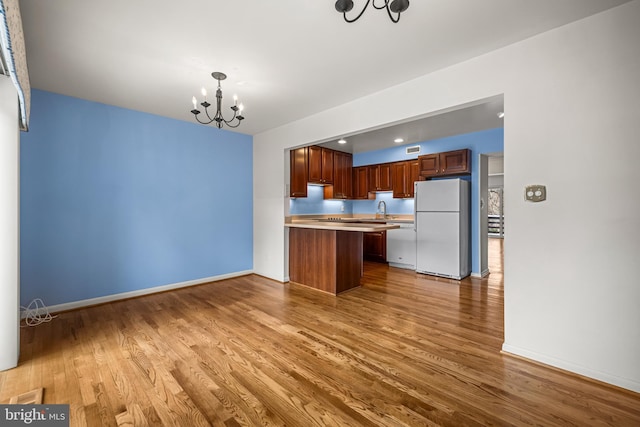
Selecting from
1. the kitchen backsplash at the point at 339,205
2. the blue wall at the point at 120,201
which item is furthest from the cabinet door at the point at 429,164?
the blue wall at the point at 120,201

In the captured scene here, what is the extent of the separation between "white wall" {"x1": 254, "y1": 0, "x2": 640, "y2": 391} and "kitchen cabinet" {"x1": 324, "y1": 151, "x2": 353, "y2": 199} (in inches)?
150

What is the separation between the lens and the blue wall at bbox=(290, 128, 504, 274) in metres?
4.93

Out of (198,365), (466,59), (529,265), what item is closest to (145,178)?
(198,365)

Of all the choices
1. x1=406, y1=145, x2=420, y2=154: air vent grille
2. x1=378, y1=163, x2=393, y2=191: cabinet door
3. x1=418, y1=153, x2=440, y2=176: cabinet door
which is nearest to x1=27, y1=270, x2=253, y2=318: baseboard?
x1=378, y1=163, x2=393, y2=191: cabinet door

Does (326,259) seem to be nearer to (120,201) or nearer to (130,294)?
(130,294)

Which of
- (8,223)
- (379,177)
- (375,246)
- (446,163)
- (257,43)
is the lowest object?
(375,246)

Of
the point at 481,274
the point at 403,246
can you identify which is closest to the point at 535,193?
the point at 481,274

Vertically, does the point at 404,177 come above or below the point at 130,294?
above

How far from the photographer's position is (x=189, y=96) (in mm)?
3428

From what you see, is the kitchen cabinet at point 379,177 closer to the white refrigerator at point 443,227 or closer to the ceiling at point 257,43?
the white refrigerator at point 443,227

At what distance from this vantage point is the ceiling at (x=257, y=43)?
6.44 ft

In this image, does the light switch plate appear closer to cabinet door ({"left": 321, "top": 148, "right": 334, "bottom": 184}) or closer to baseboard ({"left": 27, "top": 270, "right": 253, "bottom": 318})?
cabinet door ({"left": 321, "top": 148, "right": 334, "bottom": 184})

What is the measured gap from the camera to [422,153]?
5742 millimetres

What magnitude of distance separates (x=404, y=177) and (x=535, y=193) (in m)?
3.85
